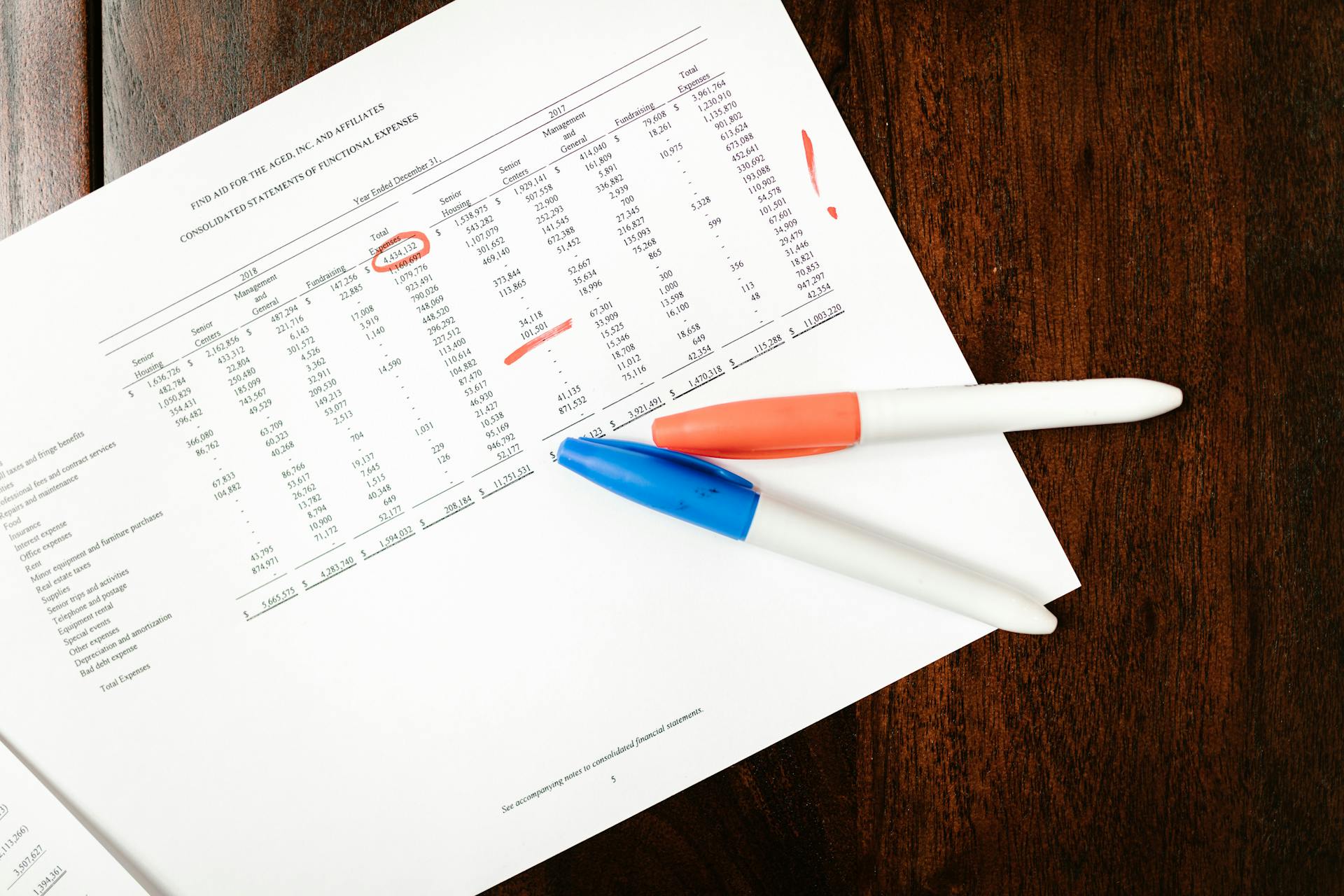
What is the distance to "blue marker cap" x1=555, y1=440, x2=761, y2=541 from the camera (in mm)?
409

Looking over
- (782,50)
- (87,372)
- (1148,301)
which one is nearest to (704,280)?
(782,50)

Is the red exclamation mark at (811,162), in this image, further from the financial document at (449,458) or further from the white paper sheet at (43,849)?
the white paper sheet at (43,849)

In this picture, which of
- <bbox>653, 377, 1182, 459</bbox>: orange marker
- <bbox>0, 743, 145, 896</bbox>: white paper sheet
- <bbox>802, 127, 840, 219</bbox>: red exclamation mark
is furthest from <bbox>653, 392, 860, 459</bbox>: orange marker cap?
<bbox>0, 743, 145, 896</bbox>: white paper sheet

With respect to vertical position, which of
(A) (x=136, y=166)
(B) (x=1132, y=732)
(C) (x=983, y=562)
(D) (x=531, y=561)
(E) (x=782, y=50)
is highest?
(A) (x=136, y=166)

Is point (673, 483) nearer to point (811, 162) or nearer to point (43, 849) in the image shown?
point (811, 162)

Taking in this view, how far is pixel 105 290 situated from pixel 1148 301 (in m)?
0.58

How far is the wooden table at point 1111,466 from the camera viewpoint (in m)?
0.44

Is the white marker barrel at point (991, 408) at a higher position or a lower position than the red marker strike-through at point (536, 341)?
lower

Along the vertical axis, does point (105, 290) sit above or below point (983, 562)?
above

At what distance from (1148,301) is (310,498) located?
18.7 inches

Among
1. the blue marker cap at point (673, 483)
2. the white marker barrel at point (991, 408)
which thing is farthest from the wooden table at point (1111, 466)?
the blue marker cap at point (673, 483)

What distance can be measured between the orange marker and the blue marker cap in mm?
12

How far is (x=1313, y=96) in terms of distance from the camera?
44 cm

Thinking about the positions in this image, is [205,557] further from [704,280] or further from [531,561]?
[704,280]
